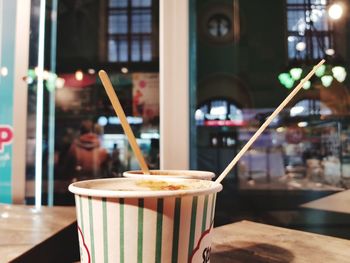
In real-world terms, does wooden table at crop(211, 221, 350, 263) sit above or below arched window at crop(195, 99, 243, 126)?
below

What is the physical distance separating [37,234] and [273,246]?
726 mm

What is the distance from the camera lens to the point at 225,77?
305 cm

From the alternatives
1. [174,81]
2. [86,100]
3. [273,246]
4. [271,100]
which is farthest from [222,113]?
[273,246]

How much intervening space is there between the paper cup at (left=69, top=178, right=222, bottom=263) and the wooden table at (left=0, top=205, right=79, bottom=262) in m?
0.40

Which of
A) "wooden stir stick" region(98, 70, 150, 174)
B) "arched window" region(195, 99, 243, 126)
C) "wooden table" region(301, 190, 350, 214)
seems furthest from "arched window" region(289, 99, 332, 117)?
"wooden stir stick" region(98, 70, 150, 174)

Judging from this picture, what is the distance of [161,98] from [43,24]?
920 mm

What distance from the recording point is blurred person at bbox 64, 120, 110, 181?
293cm

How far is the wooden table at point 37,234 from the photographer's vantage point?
0.85 m

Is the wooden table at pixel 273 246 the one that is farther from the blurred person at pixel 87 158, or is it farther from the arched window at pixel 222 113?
the blurred person at pixel 87 158

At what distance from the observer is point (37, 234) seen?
102cm

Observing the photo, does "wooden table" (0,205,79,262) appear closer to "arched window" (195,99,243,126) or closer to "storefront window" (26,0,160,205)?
"storefront window" (26,0,160,205)

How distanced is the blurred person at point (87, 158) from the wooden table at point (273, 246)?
2.09 metres

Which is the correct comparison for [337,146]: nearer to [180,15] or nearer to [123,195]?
[180,15]

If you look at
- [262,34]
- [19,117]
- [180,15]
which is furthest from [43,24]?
[262,34]
